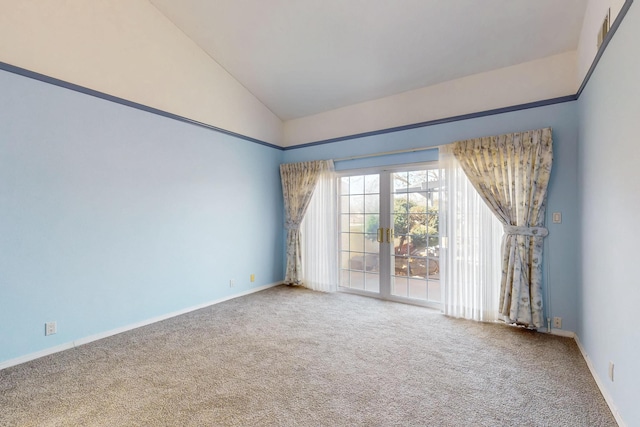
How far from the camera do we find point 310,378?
2.34 metres

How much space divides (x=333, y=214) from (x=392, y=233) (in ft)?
3.56


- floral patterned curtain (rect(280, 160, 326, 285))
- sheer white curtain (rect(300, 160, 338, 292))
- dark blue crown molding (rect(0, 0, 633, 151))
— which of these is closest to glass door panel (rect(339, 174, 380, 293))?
sheer white curtain (rect(300, 160, 338, 292))

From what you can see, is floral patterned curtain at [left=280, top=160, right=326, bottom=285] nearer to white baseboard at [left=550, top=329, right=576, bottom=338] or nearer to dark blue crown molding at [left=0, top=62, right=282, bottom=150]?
dark blue crown molding at [left=0, top=62, right=282, bottom=150]

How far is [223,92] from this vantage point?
4.40m

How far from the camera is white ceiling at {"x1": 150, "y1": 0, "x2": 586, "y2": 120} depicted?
2902 millimetres

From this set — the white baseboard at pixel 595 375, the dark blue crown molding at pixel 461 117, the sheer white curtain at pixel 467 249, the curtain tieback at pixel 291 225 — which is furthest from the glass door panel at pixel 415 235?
the curtain tieback at pixel 291 225

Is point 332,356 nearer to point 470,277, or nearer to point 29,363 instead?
point 470,277

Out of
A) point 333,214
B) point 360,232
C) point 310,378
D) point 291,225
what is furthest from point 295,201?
point 310,378

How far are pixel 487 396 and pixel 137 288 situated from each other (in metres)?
3.76

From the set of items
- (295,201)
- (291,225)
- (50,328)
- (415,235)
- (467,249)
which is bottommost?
(50,328)

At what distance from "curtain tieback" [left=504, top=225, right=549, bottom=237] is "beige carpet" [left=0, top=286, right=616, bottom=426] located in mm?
1126

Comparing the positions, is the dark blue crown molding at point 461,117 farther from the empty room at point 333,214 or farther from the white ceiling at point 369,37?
the white ceiling at point 369,37

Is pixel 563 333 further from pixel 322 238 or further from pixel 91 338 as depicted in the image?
pixel 91 338

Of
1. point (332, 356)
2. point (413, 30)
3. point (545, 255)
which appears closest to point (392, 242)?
point (545, 255)
